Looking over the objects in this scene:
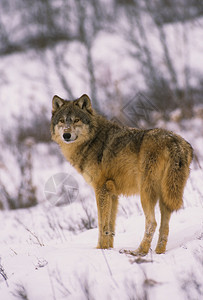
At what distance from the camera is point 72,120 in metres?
4.60

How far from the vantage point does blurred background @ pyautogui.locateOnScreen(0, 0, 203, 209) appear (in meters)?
13.3

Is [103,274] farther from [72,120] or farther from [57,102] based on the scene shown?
[57,102]

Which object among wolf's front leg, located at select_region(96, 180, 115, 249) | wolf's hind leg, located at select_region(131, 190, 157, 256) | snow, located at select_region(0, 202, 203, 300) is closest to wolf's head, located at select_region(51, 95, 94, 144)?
wolf's front leg, located at select_region(96, 180, 115, 249)

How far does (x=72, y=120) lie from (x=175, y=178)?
1.74 meters

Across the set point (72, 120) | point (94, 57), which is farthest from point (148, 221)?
point (94, 57)

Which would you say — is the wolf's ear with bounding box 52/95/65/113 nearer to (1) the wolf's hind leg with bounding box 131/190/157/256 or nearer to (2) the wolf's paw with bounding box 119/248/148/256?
(1) the wolf's hind leg with bounding box 131/190/157/256

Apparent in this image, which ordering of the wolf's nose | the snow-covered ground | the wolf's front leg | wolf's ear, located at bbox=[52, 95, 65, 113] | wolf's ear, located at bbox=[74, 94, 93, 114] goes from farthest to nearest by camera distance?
wolf's ear, located at bbox=[52, 95, 65, 113]
wolf's ear, located at bbox=[74, 94, 93, 114]
the wolf's nose
the wolf's front leg
the snow-covered ground

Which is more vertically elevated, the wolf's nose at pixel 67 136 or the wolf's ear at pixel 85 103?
the wolf's ear at pixel 85 103

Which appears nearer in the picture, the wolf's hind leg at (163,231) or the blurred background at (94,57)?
the wolf's hind leg at (163,231)

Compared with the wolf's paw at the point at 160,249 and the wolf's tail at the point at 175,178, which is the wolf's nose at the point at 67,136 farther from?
the wolf's paw at the point at 160,249

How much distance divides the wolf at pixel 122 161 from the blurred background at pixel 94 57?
8.08m

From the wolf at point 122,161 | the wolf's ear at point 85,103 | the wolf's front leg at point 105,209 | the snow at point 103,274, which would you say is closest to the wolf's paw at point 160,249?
the wolf at point 122,161

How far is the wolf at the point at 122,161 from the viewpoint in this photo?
367cm

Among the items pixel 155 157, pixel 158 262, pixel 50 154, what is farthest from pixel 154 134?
pixel 50 154
